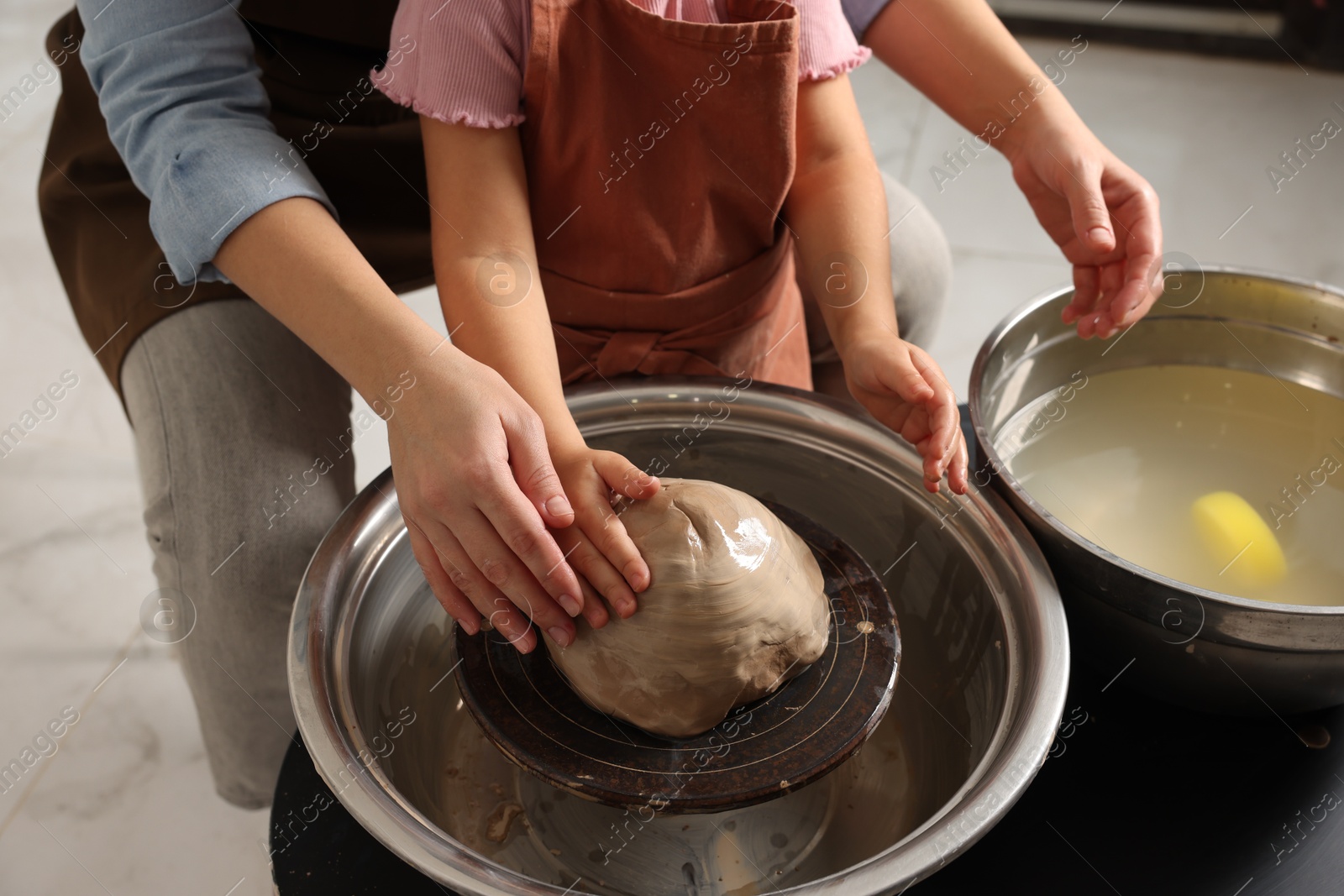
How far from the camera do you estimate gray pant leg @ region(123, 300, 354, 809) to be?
32.9 inches

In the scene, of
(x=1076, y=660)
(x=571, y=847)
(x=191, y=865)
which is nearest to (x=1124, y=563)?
(x=1076, y=660)

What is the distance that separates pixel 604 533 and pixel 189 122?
469 millimetres

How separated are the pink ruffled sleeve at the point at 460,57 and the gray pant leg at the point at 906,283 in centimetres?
46

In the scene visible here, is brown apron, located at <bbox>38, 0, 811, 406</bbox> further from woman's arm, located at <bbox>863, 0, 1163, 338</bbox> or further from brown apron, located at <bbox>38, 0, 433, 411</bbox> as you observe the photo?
woman's arm, located at <bbox>863, 0, 1163, 338</bbox>

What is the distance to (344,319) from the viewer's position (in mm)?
692

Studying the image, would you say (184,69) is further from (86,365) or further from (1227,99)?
(1227,99)

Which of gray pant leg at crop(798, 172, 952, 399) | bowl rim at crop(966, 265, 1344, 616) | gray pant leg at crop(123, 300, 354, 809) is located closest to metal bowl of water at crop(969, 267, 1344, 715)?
bowl rim at crop(966, 265, 1344, 616)

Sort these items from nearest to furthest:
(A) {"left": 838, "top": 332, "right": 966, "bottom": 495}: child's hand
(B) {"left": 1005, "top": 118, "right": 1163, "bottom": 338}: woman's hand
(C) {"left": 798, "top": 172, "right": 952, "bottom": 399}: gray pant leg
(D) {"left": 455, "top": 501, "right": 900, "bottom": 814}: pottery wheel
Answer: (D) {"left": 455, "top": 501, "right": 900, "bottom": 814}: pottery wheel
(A) {"left": 838, "top": 332, "right": 966, "bottom": 495}: child's hand
(B) {"left": 1005, "top": 118, "right": 1163, "bottom": 338}: woman's hand
(C) {"left": 798, "top": 172, "right": 952, "bottom": 399}: gray pant leg

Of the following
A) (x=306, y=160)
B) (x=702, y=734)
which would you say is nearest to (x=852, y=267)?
(x=702, y=734)

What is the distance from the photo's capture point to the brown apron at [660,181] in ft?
2.33

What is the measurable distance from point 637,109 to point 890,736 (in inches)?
20.4

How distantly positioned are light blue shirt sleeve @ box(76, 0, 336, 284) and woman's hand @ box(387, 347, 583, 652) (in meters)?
0.23

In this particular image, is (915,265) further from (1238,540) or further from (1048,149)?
(1238,540)

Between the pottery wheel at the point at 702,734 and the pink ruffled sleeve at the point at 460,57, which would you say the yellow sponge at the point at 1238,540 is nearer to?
the pottery wheel at the point at 702,734
